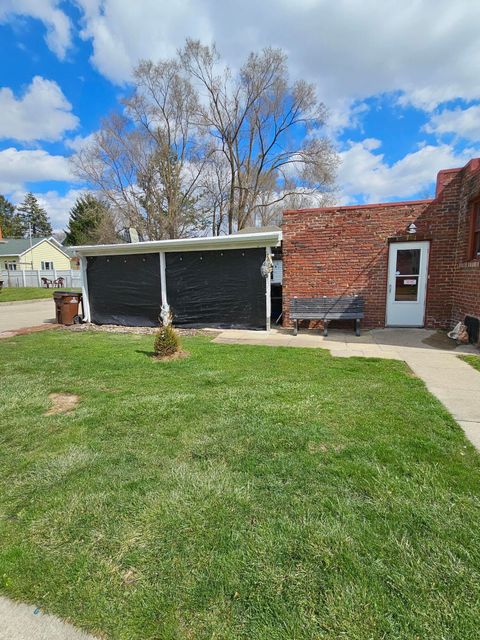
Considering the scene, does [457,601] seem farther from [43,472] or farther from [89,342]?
[89,342]

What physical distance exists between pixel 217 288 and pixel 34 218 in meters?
66.7

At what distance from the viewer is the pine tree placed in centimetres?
6006

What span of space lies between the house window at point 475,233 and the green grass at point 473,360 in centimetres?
233

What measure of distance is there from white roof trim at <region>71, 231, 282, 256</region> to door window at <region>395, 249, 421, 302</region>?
9.59 ft

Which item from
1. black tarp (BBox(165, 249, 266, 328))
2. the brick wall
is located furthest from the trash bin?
the brick wall

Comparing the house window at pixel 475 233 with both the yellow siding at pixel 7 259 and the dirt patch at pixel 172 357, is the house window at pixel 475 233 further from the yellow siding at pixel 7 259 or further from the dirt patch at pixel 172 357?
the yellow siding at pixel 7 259

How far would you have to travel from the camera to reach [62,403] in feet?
13.1

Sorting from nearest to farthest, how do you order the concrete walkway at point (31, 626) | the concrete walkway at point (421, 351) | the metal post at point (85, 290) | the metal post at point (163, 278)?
the concrete walkway at point (31, 626) → the concrete walkway at point (421, 351) → the metal post at point (163, 278) → the metal post at point (85, 290)

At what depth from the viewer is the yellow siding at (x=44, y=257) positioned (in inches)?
1359

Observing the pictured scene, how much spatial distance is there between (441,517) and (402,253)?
6.97 meters

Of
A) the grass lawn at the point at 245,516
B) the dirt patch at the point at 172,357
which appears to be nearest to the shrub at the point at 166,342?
the dirt patch at the point at 172,357

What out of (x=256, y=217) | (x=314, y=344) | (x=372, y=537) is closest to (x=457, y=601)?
(x=372, y=537)

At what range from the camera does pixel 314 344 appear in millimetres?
6867

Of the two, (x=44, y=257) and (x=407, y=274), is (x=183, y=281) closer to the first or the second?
(x=407, y=274)
